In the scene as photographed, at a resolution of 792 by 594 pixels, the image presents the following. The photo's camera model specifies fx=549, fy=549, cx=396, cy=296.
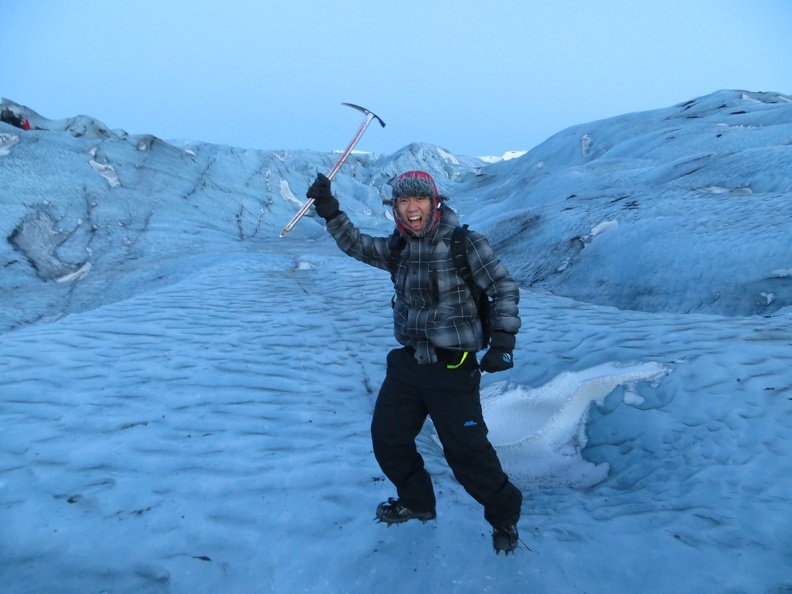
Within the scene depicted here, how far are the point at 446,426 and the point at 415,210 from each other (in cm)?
82

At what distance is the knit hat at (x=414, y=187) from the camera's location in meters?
2.06

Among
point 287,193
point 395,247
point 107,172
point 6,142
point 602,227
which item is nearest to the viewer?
point 395,247

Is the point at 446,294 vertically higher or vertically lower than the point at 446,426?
higher

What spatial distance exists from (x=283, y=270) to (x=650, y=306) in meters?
5.67

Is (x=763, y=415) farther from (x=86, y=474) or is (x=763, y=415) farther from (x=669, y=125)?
(x=669, y=125)

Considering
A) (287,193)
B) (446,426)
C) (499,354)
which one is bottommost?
(446,426)

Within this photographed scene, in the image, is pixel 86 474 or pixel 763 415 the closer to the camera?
pixel 86 474

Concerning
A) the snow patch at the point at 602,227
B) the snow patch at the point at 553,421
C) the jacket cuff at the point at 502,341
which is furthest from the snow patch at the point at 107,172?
the jacket cuff at the point at 502,341

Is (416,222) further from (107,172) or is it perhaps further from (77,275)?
(107,172)

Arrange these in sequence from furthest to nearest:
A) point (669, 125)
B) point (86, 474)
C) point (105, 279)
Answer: point (669, 125) → point (105, 279) → point (86, 474)

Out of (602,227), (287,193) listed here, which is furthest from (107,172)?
(602,227)

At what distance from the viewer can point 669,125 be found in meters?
16.4

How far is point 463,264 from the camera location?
6.82 ft

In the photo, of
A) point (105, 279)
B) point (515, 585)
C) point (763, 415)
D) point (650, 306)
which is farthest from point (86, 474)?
point (105, 279)
